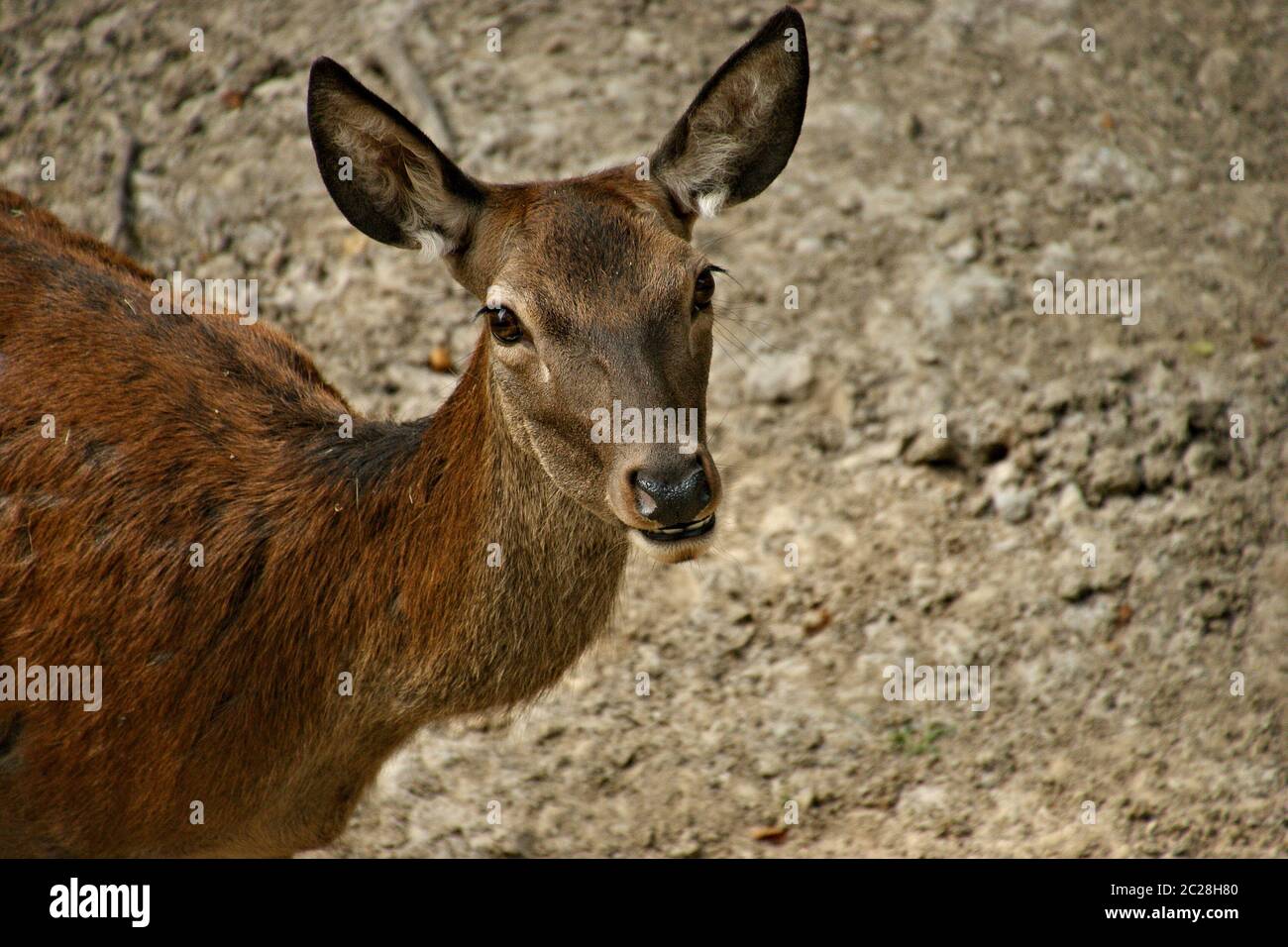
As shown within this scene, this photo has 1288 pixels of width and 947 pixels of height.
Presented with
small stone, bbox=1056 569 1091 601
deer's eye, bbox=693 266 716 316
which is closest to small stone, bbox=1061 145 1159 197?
small stone, bbox=1056 569 1091 601

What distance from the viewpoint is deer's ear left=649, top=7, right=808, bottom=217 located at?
3922 millimetres

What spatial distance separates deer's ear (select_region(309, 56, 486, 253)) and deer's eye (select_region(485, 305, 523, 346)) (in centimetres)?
42

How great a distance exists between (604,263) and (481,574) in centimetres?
94

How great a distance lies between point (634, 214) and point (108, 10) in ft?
17.3

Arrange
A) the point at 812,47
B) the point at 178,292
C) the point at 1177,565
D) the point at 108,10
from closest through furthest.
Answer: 1. the point at 178,292
2. the point at 1177,565
3. the point at 812,47
4. the point at 108,10

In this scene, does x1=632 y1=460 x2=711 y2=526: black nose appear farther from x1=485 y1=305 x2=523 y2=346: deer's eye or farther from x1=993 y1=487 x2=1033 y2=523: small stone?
x1=993 y1=487 x2=1033 y2=523: small stone

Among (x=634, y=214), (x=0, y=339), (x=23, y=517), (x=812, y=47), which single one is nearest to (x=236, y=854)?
(x=23, y=517)

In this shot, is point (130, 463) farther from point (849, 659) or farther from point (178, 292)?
point (849, 659)

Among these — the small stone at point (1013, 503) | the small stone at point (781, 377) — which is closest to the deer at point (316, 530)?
the small stone at point (781, 377)

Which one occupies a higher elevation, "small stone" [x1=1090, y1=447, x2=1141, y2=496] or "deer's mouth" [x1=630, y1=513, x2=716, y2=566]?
"small stone" [x1=1090, y1=447, x2=1141, y2=496]

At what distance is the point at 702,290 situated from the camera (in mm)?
3693

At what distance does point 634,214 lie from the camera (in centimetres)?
370

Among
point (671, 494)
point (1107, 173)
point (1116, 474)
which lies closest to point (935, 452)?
point (1116, 474)

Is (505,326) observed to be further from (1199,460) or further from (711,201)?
(1199,460)
